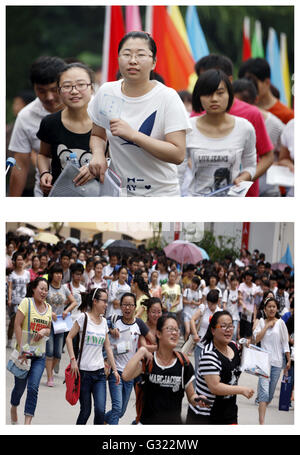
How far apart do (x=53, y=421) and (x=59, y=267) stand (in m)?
1.55

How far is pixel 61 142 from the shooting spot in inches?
156

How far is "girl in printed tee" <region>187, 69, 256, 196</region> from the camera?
13.7 feet

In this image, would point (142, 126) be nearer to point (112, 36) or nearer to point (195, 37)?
point (112, 36)

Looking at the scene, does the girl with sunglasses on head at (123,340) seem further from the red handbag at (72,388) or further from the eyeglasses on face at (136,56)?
the eyeglasses on face at (136,56)

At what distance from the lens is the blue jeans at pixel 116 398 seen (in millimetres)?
5023

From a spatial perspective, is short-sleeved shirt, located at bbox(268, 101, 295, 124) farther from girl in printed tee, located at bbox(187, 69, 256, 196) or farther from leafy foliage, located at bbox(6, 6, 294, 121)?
leafy foliage, located at bbox(6, 6, 294, 121)

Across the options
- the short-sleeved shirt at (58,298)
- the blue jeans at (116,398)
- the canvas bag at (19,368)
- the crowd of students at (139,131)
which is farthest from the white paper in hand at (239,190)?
the short-sleeved shirt at (58,298)

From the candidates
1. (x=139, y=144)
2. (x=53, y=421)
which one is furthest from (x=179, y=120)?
(x=53, y=421)

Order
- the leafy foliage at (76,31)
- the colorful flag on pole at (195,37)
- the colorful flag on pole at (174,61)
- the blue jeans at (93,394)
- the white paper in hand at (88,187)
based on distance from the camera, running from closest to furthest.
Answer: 1. the white paper in hand at (88,187)
2. the blue jeans at (93,394)
3. the colorful flag on pole at (174,61)
4. the colorful flag on pole at (195,37)
5. the leafy foliage at (76,31)
